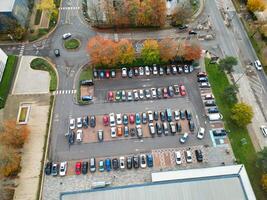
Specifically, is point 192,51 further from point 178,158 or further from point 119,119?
point 178,158

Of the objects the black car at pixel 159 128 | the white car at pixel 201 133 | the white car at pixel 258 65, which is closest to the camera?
the white car at pixel 201 133

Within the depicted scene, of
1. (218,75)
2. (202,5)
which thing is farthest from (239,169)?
(202,5)

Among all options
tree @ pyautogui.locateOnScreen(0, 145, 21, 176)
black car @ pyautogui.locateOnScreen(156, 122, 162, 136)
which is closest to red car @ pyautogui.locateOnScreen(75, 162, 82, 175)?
tree @ pyautogui.locateOnScreen(0, 145, 21, 176)

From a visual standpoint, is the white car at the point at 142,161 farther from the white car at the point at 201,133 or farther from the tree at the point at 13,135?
the tree at the point at 13,135

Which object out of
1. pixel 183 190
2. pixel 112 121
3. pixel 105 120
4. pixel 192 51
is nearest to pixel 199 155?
pixel 183 190

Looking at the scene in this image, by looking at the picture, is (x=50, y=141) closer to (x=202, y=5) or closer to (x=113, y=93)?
(x=113, y=93)

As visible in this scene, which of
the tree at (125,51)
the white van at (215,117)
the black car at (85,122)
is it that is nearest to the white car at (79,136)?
the black car at (85,122)

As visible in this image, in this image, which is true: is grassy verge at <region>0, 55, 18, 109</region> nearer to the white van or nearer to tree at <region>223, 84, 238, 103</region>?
the white van
